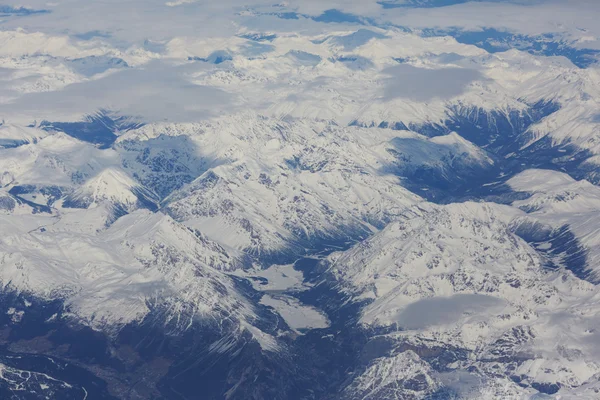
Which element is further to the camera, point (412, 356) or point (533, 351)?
point (533, 351)

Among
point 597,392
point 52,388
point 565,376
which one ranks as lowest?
point 52,388

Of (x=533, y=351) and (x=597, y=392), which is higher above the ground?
(x=597, y=392)

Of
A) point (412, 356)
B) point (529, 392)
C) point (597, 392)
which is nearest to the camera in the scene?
point (597, 392)

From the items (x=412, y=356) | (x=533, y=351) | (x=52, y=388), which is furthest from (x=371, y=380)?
(x=52, y=388)

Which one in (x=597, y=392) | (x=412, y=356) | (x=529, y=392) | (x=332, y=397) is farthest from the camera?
(x=332, y=397)

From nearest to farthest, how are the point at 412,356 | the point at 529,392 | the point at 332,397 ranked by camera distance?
the point at 529,392 → the point at 412,356 → the point at 332,397

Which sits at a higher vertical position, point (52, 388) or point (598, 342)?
point (598, 342)

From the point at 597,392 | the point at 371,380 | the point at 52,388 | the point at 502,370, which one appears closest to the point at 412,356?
the point at 371,380

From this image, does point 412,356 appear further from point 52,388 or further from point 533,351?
point 52,388

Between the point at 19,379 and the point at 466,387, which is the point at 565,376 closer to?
the point at 466,387
